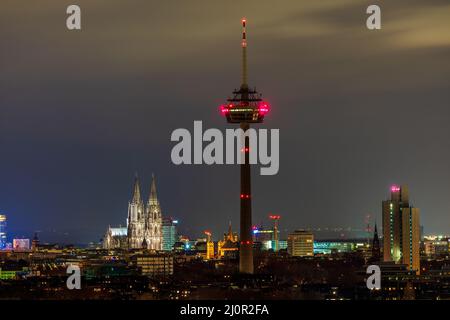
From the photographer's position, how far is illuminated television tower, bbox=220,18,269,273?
18012cm

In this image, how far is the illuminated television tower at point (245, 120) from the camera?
180 meters

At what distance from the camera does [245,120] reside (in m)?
184

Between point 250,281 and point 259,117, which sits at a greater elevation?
point 259,117
